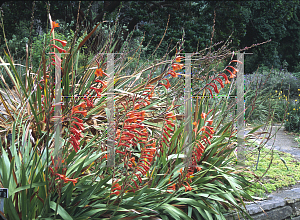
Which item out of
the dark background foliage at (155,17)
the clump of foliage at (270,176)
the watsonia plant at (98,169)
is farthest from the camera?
the dark background foliage at (155,17)

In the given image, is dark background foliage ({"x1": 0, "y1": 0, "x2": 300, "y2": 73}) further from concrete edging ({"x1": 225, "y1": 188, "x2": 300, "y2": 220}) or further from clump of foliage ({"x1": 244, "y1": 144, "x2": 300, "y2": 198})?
concrete edging ({"x1": 225, "y1": 188, "x2": 300, "y2": 220})

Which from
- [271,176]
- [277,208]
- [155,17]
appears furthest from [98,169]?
[155,17]

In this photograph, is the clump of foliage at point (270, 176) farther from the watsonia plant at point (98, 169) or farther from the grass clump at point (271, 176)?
the watsonia plant at point (98, 169)

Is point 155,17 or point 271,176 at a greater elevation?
point 155,17

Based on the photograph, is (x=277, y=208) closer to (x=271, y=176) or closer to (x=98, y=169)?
(x=271, y=176)

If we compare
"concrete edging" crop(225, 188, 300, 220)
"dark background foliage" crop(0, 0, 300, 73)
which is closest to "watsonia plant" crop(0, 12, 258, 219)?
"concrete edging" crop(225, 188, 300, 220)

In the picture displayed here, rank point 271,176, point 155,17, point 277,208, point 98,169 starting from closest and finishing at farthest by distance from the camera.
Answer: point 98,169 → point 277,208 → point 271,176 → point 155,17

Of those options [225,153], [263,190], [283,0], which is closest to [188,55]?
[225,153]

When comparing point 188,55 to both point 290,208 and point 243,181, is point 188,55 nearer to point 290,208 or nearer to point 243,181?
point 243,181

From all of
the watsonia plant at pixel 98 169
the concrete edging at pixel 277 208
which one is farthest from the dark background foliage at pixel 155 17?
the watsonia plant at pixel 98 169

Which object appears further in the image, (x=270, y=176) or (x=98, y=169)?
(x=270, y=176)

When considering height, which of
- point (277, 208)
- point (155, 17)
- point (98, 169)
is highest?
point (155, 17)

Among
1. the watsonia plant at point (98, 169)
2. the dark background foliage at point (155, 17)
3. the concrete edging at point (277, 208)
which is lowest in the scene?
the concrete edging at point (277, 208)

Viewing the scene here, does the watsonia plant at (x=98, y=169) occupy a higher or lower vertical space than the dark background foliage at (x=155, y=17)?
lower
